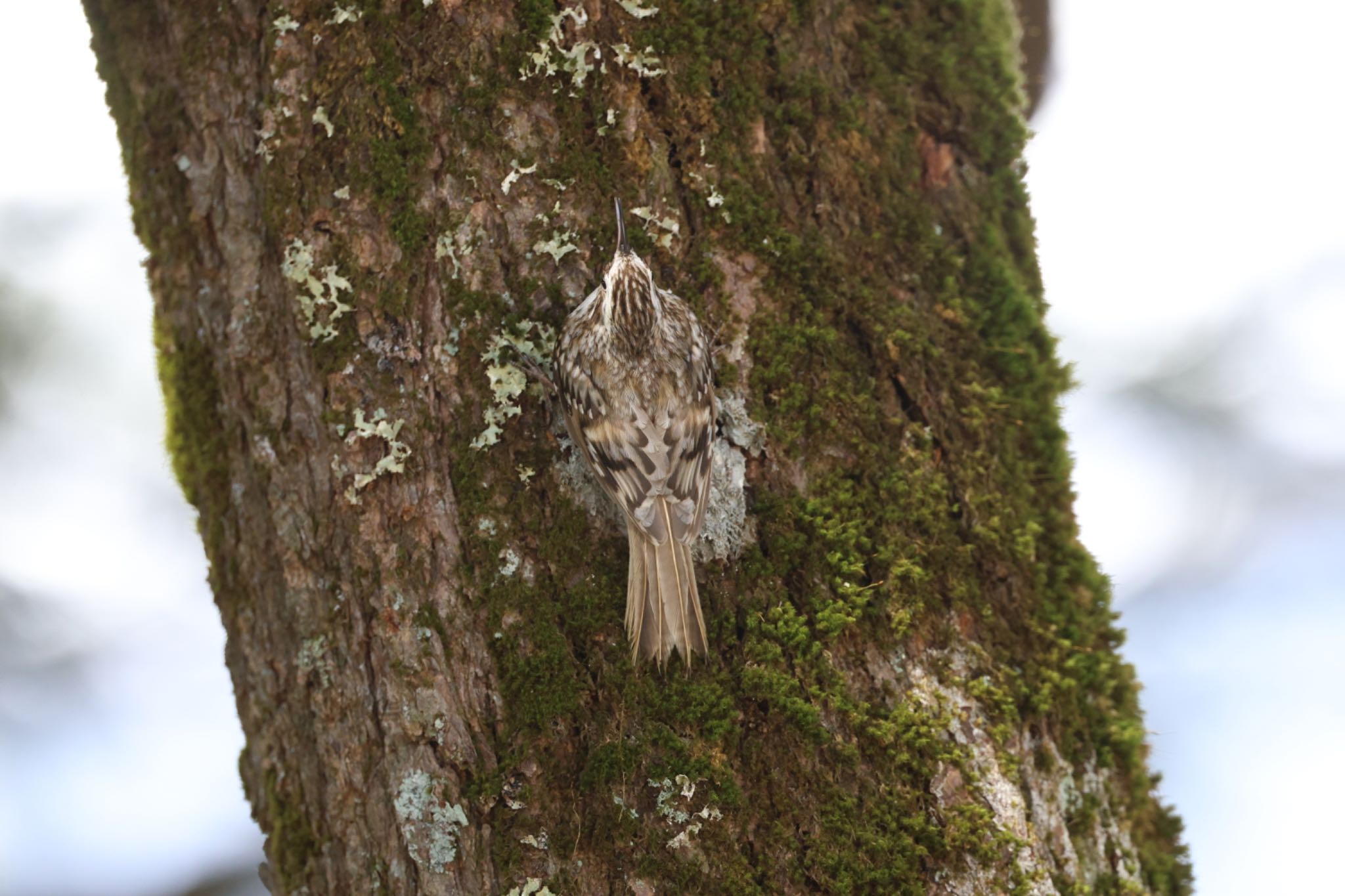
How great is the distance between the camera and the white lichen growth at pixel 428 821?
5.65ft

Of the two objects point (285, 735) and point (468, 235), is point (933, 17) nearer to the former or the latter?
point (468, 235)

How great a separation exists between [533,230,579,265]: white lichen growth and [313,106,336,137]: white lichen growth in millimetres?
458

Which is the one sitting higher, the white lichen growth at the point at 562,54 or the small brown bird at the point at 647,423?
the white lichen growth at the point at 562,54

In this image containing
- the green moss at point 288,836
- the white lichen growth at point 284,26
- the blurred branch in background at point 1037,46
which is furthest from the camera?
the blurred branch in background at point 1037,46

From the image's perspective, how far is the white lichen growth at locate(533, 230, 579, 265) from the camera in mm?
2008

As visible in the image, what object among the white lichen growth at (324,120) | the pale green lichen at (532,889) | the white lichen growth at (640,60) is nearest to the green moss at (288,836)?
the pale green lichen at (532,889)

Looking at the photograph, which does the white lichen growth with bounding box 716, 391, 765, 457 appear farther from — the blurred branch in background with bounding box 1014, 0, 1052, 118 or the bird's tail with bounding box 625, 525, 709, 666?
the blurred branch in background with bounding box 1014, 0, 1052, 118

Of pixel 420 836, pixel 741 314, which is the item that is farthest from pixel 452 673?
pixel 741 314

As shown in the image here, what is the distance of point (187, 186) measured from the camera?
6.98 ft

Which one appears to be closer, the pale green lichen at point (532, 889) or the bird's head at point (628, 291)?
the pale green lichen at point (532, 889)

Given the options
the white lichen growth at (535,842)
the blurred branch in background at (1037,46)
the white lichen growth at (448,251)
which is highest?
the blurred branch in background at (1037,46)

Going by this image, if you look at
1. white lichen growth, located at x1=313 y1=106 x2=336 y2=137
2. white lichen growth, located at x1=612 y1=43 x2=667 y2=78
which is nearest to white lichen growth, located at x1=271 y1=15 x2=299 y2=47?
white lichen growth, located at x1=313 y1=106 x2=336 y2=137

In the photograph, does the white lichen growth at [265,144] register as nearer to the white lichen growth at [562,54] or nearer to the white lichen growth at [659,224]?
the white lichen growth at [562,54]

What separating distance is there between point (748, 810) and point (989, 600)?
0.66m
